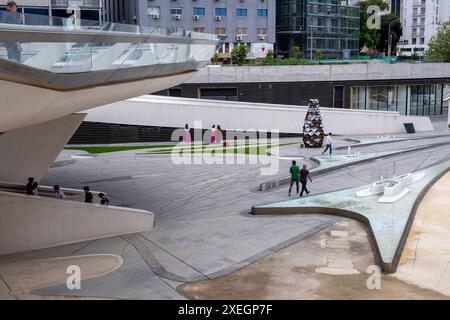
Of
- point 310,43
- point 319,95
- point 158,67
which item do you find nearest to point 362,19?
point 310,43

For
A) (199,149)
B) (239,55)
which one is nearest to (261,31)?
(239,55)

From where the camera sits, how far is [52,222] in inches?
637

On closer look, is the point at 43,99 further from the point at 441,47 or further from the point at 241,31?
the point at 441,47

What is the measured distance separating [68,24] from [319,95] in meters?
34.8

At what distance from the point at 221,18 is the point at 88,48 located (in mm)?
51621

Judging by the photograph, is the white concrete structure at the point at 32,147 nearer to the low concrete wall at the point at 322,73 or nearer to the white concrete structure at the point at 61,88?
the white concrete structure at the point at 61,88

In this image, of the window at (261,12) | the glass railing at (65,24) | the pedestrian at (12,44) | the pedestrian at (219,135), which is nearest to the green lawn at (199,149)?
the pedestrian at (219,135)

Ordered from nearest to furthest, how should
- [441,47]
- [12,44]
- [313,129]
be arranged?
[12,44]
[313,129]
[441,47]

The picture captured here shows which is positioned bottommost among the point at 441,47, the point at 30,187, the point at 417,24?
the point at 30,187

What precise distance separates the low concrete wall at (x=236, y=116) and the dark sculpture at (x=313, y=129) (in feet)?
20.6

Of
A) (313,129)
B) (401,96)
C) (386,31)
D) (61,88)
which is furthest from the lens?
(386,31)

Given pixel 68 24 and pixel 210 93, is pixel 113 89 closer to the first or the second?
pixel 68 24

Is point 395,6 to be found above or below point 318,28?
above
